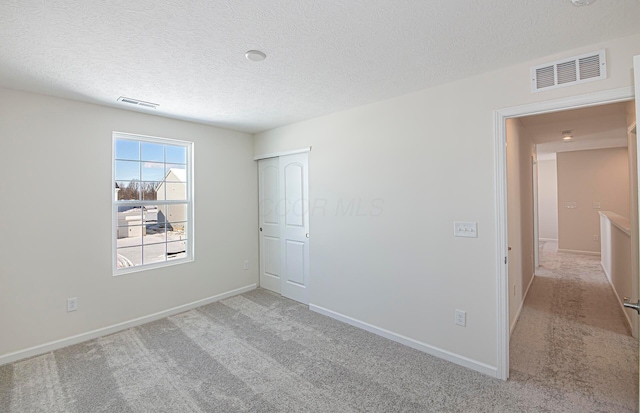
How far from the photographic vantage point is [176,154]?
3.77 meters

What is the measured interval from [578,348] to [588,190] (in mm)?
5653

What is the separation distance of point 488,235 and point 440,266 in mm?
494

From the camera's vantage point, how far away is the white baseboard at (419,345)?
234cm

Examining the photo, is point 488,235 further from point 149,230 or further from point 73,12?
point 149,230

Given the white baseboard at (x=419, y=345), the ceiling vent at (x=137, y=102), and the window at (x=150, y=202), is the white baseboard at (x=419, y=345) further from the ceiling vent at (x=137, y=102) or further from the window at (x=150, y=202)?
the ceiling vent at (x=137, y=102)

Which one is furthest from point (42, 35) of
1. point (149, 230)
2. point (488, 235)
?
point (488, 235)

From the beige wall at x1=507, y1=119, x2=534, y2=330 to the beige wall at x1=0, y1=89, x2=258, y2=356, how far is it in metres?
3.80

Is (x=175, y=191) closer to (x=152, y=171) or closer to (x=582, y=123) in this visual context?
(x=152, y=171)

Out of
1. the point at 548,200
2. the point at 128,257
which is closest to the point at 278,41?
the point at 128,257

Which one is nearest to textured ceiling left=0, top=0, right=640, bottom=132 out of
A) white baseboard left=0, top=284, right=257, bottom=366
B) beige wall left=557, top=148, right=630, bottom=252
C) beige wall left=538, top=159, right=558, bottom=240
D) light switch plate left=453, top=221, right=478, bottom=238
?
light switch plate left=453, top=221, right=478, bottom=238

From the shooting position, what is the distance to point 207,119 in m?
3.64

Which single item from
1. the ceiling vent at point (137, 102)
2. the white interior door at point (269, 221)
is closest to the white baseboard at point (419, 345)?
the white interior door at point (269, 221)

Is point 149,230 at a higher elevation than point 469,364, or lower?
higher

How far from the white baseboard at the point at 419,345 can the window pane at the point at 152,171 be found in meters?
2.65
